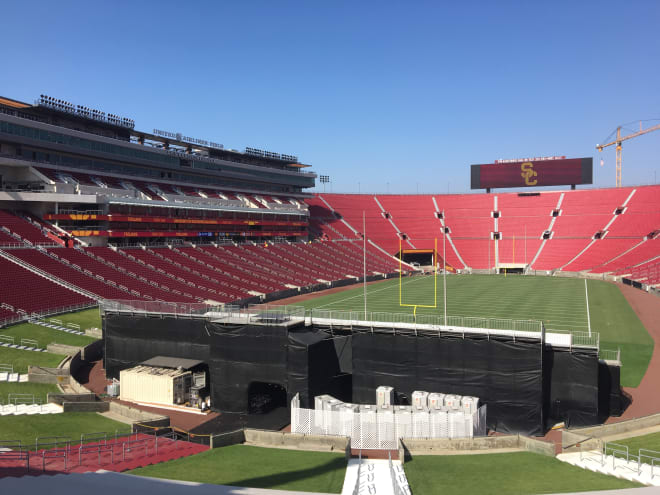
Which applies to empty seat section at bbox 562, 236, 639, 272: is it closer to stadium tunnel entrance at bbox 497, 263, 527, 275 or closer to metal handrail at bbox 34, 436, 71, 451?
stadium tunnel entrance at bbox 497, 263, 527, 275

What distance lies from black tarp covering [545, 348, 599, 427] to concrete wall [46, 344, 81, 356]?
25238 mm

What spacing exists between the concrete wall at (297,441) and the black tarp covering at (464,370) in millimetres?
6823

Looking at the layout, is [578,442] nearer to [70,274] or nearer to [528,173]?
[70,274]

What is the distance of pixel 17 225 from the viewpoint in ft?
146

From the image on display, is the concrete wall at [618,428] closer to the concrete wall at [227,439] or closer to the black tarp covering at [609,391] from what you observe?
the black tarp covering at [609,391]

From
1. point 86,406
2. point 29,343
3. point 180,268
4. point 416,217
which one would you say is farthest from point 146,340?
point 416,217

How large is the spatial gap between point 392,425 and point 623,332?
24.7 metres

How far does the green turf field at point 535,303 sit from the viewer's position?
33.4m

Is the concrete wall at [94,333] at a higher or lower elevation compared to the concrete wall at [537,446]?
higher

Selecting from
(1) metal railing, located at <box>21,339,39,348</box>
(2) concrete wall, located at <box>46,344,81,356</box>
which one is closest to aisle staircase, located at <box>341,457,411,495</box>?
(2) concrete wall, located at <box>46,344,81,356</box>

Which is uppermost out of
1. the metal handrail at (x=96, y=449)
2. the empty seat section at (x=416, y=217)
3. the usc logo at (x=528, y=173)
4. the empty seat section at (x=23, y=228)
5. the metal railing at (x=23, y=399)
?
the usc logo at (x=528, y=173)

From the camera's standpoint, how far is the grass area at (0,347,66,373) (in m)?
26.5

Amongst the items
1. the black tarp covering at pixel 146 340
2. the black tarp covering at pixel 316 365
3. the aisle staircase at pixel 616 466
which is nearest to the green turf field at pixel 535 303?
the aisle staircase at pixel 616 466

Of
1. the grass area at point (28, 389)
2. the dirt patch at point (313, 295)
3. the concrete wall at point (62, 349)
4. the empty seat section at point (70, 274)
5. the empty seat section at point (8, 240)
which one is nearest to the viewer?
the grass area at point (28, 389)
